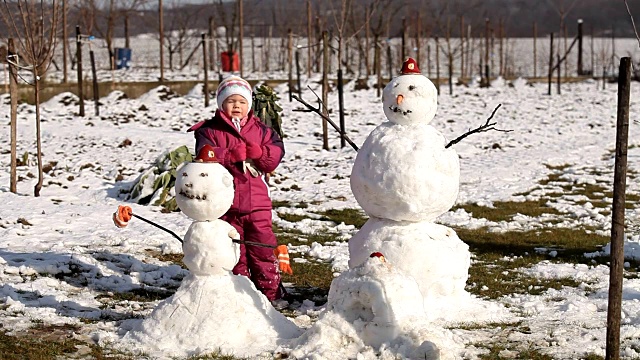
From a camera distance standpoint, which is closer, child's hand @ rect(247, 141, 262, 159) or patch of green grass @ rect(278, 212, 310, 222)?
child's hand @ rect(247, 141, 262, 159)

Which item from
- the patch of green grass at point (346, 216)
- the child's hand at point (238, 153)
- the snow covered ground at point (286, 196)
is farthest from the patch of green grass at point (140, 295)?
the patch of green grass at point (346, 216)

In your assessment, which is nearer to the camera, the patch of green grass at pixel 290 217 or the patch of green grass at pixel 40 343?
the patch of green grass at pixel 40 343

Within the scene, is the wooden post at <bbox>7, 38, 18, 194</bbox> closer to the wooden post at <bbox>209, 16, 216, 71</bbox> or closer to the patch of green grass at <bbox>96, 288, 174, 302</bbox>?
the patch of green grass at <bbox>96, 288, 174, 302</bbox>

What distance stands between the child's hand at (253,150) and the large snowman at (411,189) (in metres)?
0.71

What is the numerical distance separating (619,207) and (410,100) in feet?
6.25

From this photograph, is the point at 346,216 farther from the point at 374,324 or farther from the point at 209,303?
the point at 374,324

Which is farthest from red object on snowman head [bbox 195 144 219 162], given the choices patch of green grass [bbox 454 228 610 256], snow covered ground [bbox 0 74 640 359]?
patch of green grass [bbox 454 228 610 256]

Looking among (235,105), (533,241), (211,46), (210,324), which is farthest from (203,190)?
(211,46)

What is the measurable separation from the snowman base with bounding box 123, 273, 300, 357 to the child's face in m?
1.37

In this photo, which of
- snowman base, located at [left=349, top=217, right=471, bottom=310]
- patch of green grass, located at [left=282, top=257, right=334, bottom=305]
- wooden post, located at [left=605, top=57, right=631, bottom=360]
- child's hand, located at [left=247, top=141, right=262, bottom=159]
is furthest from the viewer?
patch of green grass, located at [left=282, top=257, right=334, bottom=305]

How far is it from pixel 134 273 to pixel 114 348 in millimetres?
2216

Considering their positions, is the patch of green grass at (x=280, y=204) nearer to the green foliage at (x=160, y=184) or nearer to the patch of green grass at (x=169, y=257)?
the green foliage at (x=160, y=184)

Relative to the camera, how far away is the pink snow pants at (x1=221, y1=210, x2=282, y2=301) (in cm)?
619

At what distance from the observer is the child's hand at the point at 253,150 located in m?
5.93
